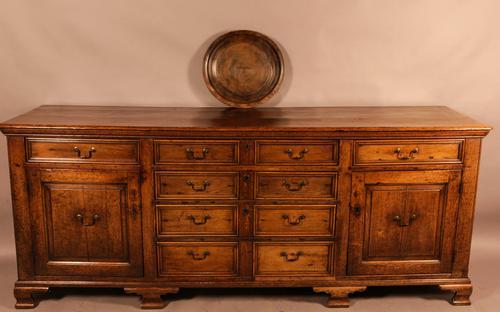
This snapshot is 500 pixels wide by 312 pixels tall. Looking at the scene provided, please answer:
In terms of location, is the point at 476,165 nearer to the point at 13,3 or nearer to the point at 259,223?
the point at 259,223

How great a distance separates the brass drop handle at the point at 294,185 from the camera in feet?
→ 10.5

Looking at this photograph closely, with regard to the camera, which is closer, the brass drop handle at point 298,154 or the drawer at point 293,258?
the brass drop handle at point 298,154

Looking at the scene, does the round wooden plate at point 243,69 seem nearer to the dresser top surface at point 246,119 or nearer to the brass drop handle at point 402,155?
the dresser top surface at point 246,119

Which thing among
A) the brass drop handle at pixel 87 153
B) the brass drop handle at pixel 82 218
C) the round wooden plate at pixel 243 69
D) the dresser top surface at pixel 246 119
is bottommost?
the brass drop handle at pixel 82 218

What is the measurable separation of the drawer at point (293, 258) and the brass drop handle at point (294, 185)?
300 mm

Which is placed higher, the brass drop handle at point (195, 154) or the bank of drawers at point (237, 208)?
the brass drop handle at point (195, 154)

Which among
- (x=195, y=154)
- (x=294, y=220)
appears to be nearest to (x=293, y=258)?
(x=294, y=220)

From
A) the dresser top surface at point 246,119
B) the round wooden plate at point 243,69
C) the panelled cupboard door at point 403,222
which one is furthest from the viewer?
the round wooden plate at point 243,69

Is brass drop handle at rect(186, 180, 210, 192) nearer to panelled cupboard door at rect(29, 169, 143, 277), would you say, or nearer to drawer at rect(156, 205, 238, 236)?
drawer at rect(156, 205, 238, 236)

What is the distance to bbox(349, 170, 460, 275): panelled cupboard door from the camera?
3.22 m

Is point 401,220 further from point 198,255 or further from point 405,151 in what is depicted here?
point 198,255

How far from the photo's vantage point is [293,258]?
3.31 metres

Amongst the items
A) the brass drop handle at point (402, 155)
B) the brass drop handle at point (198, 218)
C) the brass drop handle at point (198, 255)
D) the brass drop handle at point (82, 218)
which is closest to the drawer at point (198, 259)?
the brass drop handle at point (198, 255)

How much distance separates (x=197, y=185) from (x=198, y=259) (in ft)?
1.33
